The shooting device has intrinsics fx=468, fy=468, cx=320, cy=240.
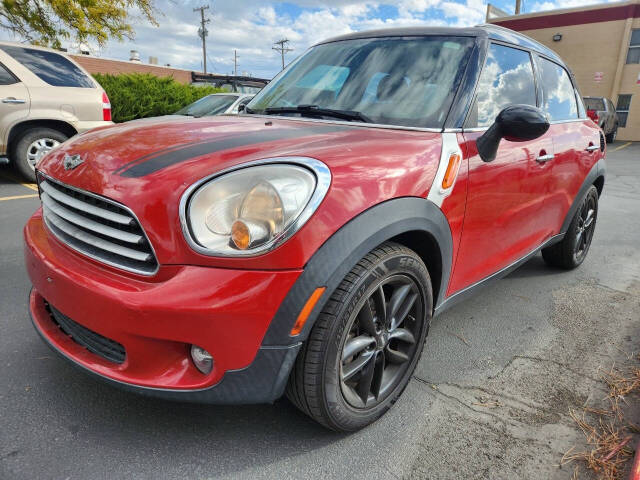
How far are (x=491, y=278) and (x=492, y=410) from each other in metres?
0.76

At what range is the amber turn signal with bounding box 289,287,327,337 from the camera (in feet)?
4.73

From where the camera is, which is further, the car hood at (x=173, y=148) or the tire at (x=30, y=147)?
the tire at (x=30, y=147)

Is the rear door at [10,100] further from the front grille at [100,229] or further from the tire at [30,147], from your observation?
the front grille at [100,229]

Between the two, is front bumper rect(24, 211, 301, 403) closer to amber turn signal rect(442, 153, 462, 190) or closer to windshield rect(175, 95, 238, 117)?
amber turn signal rect(442, 153, 462, 190)

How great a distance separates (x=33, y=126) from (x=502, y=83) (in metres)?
5.86

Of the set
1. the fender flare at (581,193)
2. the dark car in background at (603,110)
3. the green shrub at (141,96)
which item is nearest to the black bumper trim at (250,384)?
the fender flare at (581,193)

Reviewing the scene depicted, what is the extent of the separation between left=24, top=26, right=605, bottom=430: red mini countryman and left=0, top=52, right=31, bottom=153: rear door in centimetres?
463

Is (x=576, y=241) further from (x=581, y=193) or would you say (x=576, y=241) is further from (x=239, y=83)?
(x=239, y=83)

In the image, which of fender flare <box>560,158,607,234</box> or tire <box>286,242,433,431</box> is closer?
tire <box>286,242,433,431</box>

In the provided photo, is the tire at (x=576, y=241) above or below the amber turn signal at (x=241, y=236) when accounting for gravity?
below

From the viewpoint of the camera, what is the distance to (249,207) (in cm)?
145

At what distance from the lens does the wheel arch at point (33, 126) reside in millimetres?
A: 5871

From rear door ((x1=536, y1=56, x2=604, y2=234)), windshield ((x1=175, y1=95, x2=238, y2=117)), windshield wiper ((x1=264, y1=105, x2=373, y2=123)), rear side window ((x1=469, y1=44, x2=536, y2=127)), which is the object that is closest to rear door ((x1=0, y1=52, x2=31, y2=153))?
windshield ((x1=175, y1=95, x2=238, y2=117))

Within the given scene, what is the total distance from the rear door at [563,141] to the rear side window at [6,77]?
19.5 ft
